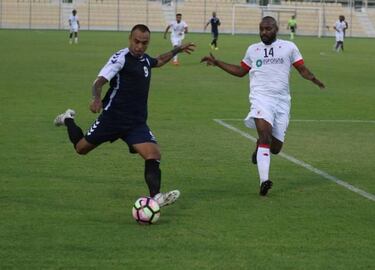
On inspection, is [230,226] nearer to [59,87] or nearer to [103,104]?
[103,104]

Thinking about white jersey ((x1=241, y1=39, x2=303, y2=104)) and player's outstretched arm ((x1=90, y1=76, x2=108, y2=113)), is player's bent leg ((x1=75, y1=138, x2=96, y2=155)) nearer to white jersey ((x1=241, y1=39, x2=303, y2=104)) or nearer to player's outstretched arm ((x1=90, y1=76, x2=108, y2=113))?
player's outstretched arm ((x1=90, y1=76, x2=108, y2=113))

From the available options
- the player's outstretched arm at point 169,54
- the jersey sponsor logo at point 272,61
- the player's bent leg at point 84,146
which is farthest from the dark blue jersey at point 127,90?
the jersey sponsor logo at point 272,61

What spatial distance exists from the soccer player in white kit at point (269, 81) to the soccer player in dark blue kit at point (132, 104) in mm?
1670

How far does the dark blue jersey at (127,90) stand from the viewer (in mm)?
9953

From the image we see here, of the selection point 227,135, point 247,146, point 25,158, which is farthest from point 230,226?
point 227,135

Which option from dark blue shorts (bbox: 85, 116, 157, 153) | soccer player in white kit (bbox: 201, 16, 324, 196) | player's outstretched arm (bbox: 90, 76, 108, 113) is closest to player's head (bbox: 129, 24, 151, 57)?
player's outstretched arm (bbox: 90, 76, 108, 113)

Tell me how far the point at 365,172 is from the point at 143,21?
2894 inches

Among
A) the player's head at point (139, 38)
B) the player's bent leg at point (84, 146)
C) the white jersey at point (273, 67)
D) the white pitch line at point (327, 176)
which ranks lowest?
the white pitch line at point (327, 176)

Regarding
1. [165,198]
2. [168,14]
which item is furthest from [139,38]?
[168,14]

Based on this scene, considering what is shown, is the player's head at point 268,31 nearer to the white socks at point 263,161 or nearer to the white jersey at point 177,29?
the white socks at point 263,161

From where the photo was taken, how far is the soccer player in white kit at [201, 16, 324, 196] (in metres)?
11.5

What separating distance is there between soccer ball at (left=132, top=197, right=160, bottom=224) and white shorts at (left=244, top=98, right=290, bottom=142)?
8.43 ft

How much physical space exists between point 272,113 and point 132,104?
2212 mm

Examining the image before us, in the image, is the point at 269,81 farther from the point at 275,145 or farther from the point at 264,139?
the point at 275,145
